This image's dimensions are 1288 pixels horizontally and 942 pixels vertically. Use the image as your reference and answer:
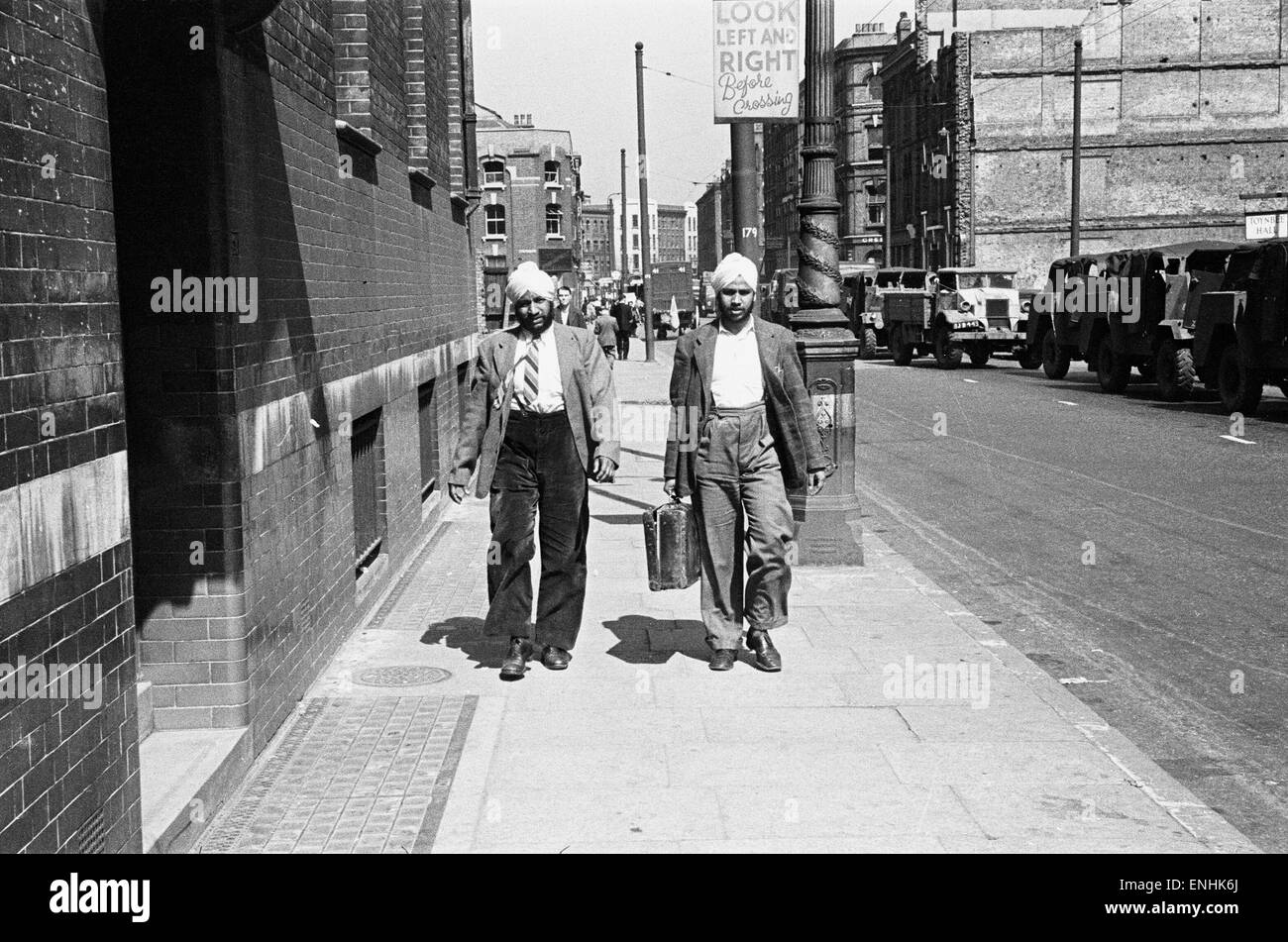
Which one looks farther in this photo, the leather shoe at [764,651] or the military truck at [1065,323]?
the military truck at [1065,323]

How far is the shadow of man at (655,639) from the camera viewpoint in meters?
7.39

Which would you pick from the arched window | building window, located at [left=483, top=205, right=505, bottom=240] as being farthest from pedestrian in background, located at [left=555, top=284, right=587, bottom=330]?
building window, located at [left=483, top=205, right=505, bottom=240]

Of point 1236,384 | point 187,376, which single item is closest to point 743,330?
point 187,376

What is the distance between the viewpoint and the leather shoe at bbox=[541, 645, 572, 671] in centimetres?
705

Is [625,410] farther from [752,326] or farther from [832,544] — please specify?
[752,326]

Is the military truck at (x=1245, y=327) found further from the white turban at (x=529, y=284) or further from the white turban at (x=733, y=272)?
the white turban at (x=529, y=284)

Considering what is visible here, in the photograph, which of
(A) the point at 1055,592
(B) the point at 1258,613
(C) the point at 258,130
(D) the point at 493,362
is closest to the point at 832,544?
(A) the point at 1055,592

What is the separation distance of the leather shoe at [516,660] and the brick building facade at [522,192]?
66.1 metres

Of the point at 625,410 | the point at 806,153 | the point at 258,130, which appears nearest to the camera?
the point at 258,130

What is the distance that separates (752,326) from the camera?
7.14 metres

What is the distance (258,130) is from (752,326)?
2.47 metres

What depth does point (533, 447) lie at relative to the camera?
7031 millimetres

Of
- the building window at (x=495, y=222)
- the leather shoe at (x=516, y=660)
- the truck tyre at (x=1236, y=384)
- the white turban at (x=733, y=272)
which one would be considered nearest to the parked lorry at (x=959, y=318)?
the truck tyre at (x=1236, y=384)

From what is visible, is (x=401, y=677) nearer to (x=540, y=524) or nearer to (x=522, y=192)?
(x=540, y=524)
